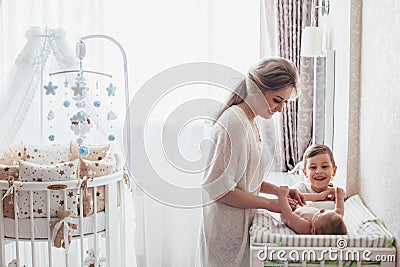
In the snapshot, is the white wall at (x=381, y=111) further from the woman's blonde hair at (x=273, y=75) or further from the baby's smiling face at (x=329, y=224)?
the woman's blonde hair at (x=273, y=75)

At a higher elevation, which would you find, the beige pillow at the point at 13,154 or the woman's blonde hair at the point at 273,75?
the woman's blonde hair at the point at 273,75

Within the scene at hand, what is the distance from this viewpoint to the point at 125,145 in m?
3.25

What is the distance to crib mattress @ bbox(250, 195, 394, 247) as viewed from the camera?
188cm

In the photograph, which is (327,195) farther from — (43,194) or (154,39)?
(154,39)

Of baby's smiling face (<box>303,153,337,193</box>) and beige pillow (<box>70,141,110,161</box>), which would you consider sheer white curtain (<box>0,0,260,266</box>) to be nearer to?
beige pillow (<box>70,141,110,161</box>)

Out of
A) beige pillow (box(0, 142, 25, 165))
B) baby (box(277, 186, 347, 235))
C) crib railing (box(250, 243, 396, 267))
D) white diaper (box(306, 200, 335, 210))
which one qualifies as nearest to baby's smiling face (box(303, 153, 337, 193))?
white diaper (box(306, 200, 335, 210))

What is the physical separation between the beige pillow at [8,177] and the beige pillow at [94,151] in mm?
377

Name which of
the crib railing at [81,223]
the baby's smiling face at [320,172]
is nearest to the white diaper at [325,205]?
the baby's smiling face at [320,172]

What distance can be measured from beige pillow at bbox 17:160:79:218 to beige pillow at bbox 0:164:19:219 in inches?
2.0

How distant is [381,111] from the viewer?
199cm

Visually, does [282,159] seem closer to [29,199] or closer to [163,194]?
[163,194]

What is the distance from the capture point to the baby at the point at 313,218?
1.93m

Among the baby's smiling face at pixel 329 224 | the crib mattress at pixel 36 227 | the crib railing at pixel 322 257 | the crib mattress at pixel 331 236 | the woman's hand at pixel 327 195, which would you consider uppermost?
the woman's hand at pixel 327 195

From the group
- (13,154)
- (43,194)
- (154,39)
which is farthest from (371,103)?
(13,154)
